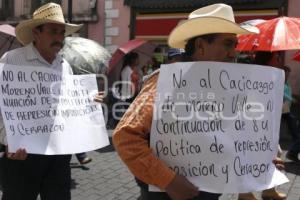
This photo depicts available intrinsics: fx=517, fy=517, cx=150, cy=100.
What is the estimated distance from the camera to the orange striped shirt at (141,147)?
7.14 ft

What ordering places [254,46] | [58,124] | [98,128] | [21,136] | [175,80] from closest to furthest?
1. [175,80]
2. [21,136]
3. [58,124]
4. [98,128]
5. [254,46]

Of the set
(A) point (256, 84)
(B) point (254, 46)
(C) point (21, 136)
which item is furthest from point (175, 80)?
(B) point (254, 46)

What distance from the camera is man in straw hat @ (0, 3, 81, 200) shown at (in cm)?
326

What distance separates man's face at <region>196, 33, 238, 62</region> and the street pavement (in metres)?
3.11

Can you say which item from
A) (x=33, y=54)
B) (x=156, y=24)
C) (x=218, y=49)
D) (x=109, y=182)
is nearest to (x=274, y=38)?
(x=109, y=182)

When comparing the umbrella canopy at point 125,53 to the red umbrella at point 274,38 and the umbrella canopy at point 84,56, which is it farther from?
the red umbrella at point 274,38

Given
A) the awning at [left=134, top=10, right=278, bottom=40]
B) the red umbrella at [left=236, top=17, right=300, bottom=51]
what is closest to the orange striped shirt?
the red umbrella at [left=236, top=17, right=300, bottom=51]

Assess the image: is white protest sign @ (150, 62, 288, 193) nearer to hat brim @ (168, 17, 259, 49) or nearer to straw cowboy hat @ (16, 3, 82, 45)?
hat brim @ (168, 17, 259, 49)

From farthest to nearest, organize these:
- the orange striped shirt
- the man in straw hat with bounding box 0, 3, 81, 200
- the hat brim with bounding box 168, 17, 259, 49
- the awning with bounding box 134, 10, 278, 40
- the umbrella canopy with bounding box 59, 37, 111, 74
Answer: the awning with bounding box 134, 10, 278, 40, the umbrella canopy with bounding box 59, 37, 111, 74, the man in straw hat with bounding box 0, 3, 81, 200, the hat brim with bounding box 168, 17, 259, 49, the orange striped shirt

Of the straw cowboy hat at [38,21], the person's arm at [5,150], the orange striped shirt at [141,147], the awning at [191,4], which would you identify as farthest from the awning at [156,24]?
the orange striped shirt at [141,147]

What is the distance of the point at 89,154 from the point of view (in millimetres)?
7758

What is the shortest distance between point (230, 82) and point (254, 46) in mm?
2968

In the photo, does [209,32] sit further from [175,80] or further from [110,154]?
[110,154]

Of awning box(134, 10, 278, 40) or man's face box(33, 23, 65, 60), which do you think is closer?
man's face box(33, 23, 65, 60)
